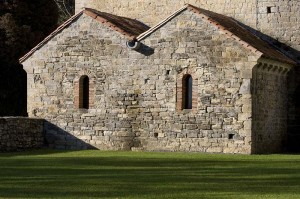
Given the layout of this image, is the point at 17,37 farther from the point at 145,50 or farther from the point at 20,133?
the point at 145,50

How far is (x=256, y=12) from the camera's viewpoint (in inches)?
1204

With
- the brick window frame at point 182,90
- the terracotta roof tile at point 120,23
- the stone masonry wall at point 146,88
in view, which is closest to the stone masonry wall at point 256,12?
the terracotta roof tile at point 120,23

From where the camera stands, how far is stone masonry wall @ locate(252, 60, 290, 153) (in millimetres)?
27438

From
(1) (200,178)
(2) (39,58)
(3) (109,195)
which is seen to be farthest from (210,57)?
(3) (109,195)

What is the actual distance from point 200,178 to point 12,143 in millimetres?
11029

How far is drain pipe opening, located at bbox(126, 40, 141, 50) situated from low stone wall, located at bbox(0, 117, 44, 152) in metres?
4.20

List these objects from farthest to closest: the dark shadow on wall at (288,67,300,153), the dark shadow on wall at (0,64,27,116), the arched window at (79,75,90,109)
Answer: the dark shadow on wall at (0,64,27,116) → the dark shadow on wall at (288,67,300,153) → the arched window at (79,75,90,109)

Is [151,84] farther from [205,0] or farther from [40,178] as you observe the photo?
[40,178]

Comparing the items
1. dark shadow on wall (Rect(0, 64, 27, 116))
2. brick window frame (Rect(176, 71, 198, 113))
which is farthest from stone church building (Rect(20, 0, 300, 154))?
dark shadow on wall (Rect(0, 64, 27, 116))

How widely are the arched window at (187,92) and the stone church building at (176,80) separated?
3 centimetres

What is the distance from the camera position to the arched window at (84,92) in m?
29.8

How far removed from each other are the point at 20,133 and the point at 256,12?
9472 millimetres

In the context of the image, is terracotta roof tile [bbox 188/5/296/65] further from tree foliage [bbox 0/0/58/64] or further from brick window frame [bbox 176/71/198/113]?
tree foliage [bbox 0/0/58/64]

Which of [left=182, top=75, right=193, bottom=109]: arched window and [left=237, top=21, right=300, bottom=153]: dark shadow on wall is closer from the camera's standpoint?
[left=182, top=75, right=193, bottom=109]: arched window
